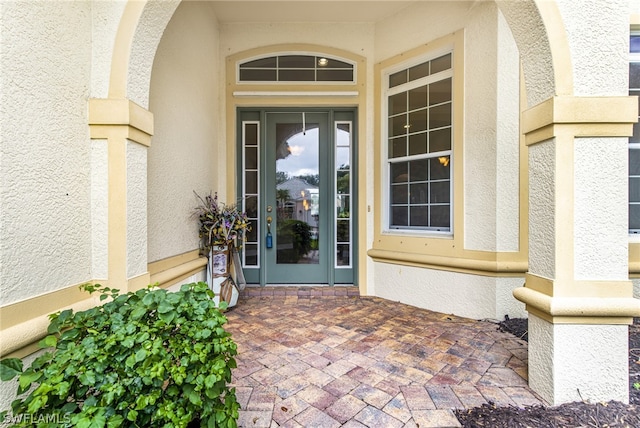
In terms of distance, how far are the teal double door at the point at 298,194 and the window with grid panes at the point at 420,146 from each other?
55 cm

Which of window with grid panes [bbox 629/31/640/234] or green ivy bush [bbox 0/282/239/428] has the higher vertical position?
window with grid panes [bbox 629/31/640/234]

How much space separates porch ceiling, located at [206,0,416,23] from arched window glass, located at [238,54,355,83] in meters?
0.45

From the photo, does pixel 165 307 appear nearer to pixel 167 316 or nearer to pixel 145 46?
pixel 167 316

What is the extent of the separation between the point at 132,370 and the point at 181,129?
2.22 meters

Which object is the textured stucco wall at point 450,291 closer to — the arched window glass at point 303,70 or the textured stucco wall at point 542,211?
the textured stucco wall at point 542,211

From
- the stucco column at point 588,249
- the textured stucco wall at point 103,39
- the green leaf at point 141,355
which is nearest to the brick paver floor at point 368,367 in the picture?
the stucco column at point 588,249

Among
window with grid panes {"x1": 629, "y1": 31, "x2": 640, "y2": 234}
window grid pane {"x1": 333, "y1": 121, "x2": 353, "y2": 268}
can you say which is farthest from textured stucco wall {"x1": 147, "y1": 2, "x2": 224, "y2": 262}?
window with grid panes {"x1": 629, "y1": 31, "x2": 640, "y2": 234}

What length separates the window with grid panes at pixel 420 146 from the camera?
123 inches

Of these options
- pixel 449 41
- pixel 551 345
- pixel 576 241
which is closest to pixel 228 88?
pixel 449 41

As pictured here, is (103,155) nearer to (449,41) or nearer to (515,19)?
(515,19)

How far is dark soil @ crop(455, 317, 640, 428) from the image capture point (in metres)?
1.40

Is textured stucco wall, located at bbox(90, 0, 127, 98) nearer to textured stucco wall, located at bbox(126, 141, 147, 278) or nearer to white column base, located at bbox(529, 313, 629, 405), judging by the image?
textured stucco wall, located at bbox(126, 141, 147, 278)

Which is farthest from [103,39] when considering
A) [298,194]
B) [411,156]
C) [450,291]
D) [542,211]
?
[450,291]

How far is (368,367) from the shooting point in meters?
1.93
